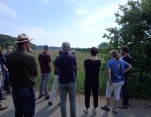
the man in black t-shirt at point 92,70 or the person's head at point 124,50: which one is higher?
the person's head at point 124,50

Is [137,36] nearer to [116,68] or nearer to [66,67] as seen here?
[116,68]

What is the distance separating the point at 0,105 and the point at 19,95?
13.1 feet

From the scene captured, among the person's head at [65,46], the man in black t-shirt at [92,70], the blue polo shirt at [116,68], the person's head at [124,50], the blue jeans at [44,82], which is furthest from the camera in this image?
the blue jeans at [44,82]

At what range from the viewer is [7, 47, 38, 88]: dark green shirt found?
5.87m

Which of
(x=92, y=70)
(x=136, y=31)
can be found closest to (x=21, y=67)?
(x=92, y=70)

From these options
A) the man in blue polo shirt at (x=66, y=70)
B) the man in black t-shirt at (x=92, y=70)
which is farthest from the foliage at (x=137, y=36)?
the man in blue polo shirt at (x=66, y=70)

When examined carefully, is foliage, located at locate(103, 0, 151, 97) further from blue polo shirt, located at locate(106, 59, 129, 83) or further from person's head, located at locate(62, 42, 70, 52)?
person's head, located at locate(62, 42, 70, 52)

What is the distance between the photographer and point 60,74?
309 inches

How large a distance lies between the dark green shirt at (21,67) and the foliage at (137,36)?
815cm

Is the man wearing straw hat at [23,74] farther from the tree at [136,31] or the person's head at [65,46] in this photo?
the tree at [136,31]

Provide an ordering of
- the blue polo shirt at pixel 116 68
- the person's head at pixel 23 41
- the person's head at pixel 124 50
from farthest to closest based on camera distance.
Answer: the person's head at pixel 124 50, the blue polo shirt at pixel 116 68, the person's head at pixel 23 41

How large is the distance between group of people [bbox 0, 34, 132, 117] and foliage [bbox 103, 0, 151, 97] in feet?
12.3

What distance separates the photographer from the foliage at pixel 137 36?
1389 cm

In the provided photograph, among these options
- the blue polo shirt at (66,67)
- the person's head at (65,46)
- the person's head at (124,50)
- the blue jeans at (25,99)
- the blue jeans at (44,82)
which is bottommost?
the blue jeans at (44,82)
